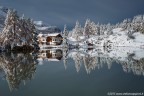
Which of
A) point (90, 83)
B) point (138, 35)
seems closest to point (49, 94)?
point (90, 83)

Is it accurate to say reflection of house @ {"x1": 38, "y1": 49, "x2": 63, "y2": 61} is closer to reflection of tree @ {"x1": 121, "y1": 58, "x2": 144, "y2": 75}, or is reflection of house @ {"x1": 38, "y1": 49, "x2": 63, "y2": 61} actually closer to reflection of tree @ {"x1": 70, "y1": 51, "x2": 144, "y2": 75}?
reflection of tree @ {"x1": 70, "y1": 51, "x2": 144, "y2": 75}

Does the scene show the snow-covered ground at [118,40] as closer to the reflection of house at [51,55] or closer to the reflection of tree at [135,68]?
the reflection of house at [51,55]

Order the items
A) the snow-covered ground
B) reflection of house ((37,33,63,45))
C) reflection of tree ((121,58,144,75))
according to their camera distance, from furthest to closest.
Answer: the snow-covered ground → reflection of house ((37,33,63,45)) → reflection of tree ((121,58,144,75))

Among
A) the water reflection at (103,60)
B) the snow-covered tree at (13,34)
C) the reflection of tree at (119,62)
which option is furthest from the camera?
the snow-covered tree at (13,34)

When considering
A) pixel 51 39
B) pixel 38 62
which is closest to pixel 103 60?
pixel 38 62

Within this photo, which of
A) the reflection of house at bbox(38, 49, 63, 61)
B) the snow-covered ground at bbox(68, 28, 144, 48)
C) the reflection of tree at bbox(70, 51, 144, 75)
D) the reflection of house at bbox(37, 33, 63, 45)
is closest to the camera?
the reflection of tree at bbox(70, 51, 144, 75)

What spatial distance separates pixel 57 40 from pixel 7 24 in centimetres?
6076

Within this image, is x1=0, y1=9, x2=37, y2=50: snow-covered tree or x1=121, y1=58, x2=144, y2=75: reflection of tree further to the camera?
x1=0, y1=9, x2=37, y2=50: snow-covered tree

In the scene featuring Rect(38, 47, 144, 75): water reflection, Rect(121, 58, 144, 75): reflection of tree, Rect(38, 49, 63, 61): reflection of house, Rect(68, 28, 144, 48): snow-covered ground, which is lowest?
Rect(121, 58, 144, 75): reflection of tree

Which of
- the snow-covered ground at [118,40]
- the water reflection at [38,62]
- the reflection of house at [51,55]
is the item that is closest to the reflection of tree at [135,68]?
the water reflection at [38,62]

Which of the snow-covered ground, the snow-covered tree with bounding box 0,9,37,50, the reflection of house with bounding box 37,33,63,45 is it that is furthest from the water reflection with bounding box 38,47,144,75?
the snow-covered ground

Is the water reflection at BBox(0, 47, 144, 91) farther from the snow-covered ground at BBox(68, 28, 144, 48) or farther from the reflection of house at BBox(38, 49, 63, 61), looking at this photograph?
the snow-covered ground at BBox(68, 28, 144, 48)

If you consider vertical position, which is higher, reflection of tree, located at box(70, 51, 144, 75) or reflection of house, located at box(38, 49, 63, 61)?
reflection of house, located at box(38, 49, 63, 61)

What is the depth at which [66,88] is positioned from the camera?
2284 cm
